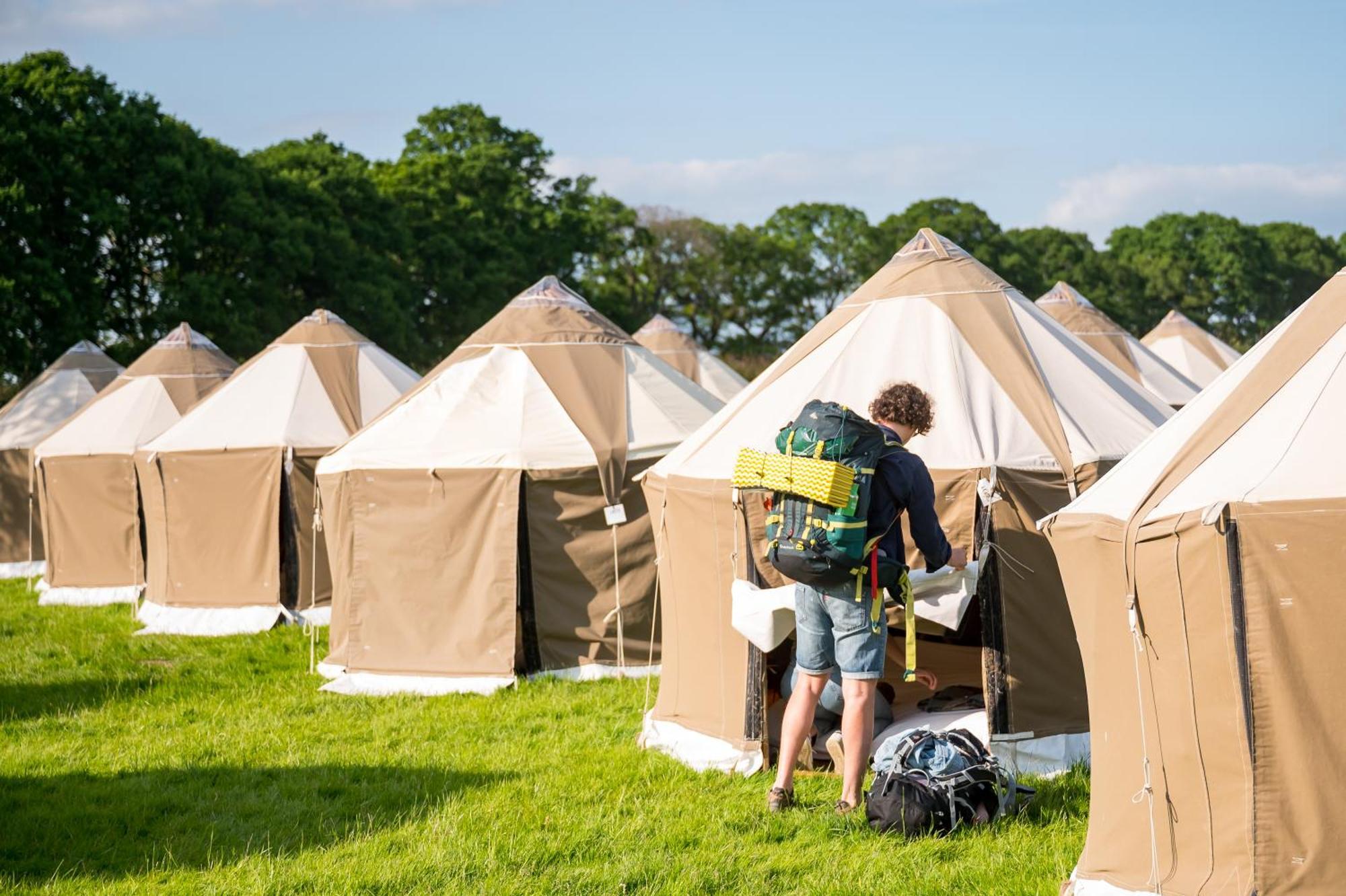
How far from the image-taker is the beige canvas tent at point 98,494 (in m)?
15.4

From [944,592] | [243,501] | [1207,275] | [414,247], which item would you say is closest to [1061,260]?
[1207,275]

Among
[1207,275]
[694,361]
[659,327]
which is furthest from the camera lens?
[1207,275]

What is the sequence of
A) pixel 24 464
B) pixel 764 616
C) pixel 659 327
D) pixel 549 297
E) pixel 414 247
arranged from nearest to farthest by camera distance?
pixel 764 616 → pixel 549 297 → pixel 24 464 → pixel 659 327 → pixel 414 247

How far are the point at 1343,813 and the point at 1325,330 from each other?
5.60 feet

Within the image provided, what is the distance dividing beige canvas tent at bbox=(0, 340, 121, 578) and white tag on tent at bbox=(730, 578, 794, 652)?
12907mm

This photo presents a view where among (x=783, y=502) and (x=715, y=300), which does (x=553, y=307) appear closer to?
(x=783, y=502)

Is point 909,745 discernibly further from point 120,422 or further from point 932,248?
point 120,422

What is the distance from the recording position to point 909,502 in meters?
5.82

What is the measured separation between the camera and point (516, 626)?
32.1 feet

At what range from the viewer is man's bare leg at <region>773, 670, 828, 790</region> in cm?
605

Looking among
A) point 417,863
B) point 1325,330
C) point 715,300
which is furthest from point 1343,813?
point 715,300

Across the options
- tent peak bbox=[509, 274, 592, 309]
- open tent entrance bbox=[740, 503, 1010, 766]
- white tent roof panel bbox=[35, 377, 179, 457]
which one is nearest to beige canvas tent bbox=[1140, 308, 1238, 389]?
tent peak bbox=[509, 274, 592, 309]

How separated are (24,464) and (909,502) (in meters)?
14.9

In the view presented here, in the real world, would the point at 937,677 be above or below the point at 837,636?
below
